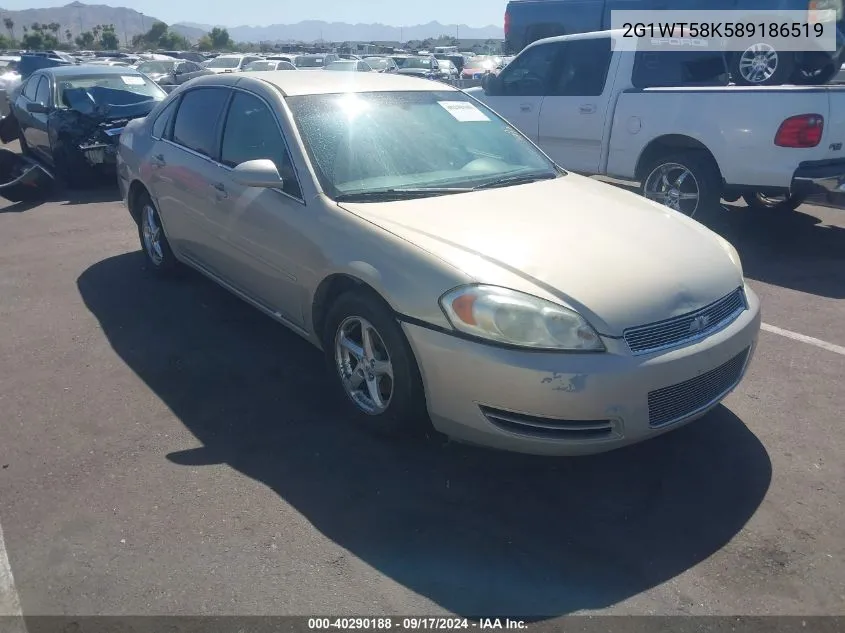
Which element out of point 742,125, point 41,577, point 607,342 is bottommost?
point 41,577

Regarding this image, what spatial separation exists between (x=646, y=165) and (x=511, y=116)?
197cm

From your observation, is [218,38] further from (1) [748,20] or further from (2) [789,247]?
(2) [789,247]

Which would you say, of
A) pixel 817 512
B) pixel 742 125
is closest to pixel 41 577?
pixel 817 512

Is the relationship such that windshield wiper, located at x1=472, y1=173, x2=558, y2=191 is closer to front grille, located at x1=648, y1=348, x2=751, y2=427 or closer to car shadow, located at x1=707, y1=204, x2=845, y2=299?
front grille, located at x1=648, y1=348, x2=751, y2=427

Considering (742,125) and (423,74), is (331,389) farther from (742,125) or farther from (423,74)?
(423,74)

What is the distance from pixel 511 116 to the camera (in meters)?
8.91

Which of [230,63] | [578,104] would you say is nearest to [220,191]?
[578,104]

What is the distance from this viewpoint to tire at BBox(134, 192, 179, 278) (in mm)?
5945

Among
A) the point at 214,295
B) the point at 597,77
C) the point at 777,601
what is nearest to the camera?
the point at 777,601

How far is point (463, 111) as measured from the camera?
486 centimetres

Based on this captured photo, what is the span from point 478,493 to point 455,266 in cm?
100

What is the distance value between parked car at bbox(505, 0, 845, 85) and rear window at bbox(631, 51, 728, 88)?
0.15 m

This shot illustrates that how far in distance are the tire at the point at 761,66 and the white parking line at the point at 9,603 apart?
7.86m

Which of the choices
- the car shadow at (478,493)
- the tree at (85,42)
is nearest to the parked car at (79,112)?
the car shadow at (478,493)
